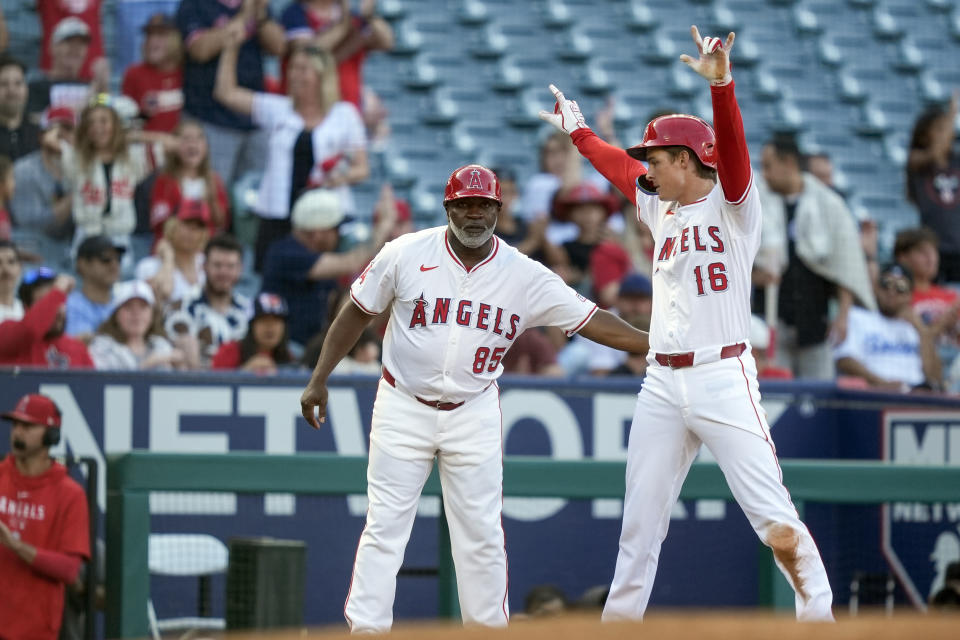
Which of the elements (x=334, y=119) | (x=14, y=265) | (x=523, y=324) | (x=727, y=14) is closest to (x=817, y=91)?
(x=727, y=14)

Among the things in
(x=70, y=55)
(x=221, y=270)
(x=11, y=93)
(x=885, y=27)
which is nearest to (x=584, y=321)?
(x=221, y=270)

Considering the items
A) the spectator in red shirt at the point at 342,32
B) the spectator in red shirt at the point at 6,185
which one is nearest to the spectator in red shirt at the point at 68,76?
the spectator in red shirt at the point at 6,185

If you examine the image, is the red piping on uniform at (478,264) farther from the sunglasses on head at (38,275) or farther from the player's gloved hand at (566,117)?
the sunglasses on head at (38,275)

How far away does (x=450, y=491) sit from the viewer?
4.84 m

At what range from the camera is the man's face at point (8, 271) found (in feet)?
24.3

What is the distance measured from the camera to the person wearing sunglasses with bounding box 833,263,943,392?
28.8ft

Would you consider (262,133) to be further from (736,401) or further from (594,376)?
(736,401)

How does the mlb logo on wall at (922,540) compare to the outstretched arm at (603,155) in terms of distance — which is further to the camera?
the mlb logo on wall at (922,540)

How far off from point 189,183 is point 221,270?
877 millimetres

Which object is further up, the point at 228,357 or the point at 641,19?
the point at 641,19

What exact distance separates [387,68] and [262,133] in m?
2.45

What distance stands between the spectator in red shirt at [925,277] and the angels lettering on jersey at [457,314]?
192 inches

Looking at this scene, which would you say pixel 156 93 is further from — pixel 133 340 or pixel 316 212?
pixel 133 340

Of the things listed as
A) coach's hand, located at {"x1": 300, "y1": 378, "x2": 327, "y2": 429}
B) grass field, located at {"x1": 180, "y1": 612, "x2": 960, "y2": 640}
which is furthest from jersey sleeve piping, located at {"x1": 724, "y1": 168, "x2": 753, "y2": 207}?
grass field, located at {"x1": 180, "y1": 612, "x2": 960, "y2": 640}
